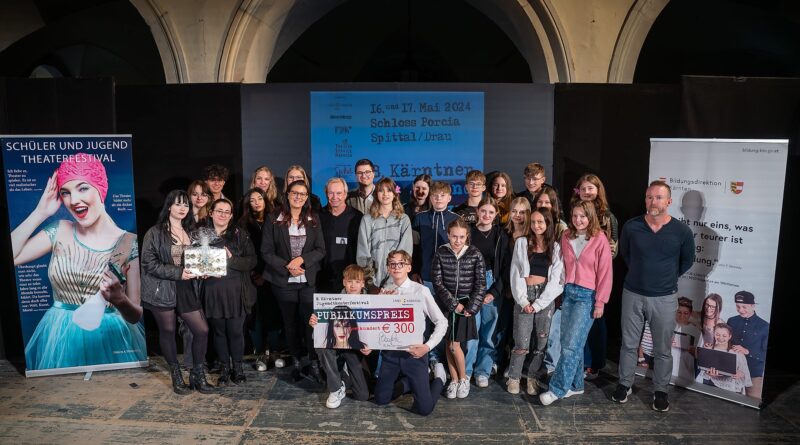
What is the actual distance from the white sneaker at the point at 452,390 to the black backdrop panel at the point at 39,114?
3.76 m

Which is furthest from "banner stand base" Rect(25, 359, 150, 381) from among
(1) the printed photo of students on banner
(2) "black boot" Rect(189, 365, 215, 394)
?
(2) "black boot" Rect(189, 365, 215, 394)

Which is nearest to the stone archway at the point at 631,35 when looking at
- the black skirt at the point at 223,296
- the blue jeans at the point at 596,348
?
the blue jeans at the point at 596,348

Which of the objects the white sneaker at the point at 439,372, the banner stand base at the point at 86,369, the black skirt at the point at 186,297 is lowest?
the banner stand base at the point at 86,369

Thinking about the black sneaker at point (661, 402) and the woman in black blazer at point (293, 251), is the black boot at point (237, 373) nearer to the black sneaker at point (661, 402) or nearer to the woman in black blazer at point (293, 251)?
the woman in black blazer at point (293, 251)

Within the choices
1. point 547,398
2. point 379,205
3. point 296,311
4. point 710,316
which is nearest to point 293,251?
point 296,311

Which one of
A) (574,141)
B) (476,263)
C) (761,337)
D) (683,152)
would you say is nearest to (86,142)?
(476,263)

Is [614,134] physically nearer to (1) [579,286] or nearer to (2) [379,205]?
(1) [579,286]

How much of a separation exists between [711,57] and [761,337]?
325 inches

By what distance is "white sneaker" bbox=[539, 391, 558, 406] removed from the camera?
13.5 ft

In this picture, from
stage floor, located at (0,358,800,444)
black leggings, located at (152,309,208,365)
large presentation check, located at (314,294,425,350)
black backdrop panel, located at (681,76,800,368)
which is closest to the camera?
stage floor, located at (0,358,800,444)

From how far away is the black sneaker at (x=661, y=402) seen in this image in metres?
4.05

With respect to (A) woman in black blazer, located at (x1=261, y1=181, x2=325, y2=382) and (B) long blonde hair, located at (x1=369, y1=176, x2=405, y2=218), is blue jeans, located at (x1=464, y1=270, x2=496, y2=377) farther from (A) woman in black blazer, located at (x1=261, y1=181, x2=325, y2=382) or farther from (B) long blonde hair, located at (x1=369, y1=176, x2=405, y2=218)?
(A) woman in black blazer, located at (x1=261, y1=181, x2=325, y2=382)

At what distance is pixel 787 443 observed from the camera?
366cm

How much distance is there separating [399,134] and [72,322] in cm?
325
